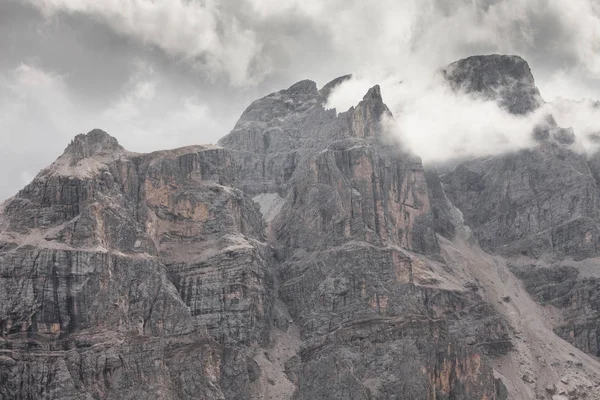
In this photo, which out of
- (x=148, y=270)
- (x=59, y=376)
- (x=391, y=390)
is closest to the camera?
(x=59, y=376)

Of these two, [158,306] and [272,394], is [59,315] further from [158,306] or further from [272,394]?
[272,394]

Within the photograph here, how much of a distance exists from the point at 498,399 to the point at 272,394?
45419 millimetres

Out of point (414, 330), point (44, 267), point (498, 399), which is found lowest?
point (498, 399)

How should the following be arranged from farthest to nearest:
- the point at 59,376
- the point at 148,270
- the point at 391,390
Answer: the point at 148,270, the point at 391,390, the point at 59,376

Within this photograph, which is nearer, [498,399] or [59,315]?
[59,315]

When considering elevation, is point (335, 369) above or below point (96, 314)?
below

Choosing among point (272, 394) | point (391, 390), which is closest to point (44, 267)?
point (272, 394)

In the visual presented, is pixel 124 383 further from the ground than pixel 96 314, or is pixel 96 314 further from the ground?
pixel 96 314

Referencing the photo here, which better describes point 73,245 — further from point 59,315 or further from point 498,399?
point 498,399

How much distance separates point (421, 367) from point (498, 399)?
2307 cm

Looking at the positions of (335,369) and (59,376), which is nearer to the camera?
(59,376)

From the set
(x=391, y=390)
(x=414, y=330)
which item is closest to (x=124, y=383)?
(x=391, y=390)

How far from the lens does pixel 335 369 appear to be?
180 metres

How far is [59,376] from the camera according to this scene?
550ft
